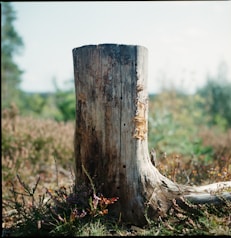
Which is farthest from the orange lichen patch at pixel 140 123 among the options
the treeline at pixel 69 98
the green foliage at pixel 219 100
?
the green foliage at pixel 219 100

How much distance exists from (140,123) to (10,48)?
22.5 metres

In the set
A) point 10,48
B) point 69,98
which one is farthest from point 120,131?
point 10,48

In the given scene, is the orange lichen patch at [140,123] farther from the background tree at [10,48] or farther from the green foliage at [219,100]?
the background tree at [10,48]

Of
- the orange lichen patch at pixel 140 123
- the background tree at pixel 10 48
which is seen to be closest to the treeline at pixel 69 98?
the background tree at pixel 10 48

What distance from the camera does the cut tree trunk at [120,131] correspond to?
263 cm

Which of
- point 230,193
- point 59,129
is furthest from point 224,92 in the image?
point 230,193

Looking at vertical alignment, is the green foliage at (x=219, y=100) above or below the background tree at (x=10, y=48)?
below

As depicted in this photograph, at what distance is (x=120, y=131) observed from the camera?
266 centimetres

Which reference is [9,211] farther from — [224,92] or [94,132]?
[224,92]

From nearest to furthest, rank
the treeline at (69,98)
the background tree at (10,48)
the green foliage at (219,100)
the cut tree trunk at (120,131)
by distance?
the cut tree trunk at (120,131)
the treeline at (69,98)
the green foliage at (219,100)
the background tree at (10,48)

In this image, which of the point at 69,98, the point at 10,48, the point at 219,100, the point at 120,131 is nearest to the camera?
the point at 120,131

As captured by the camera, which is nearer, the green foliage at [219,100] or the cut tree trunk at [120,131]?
the cut tree trunk at [120,131]

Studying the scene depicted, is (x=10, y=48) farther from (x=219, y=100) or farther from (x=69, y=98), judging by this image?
(x=219, y=100)

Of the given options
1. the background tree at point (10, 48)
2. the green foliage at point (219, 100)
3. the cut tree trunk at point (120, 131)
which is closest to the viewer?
the cut tree trunk at point (120, 131)
